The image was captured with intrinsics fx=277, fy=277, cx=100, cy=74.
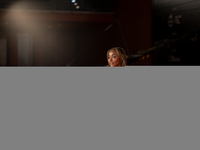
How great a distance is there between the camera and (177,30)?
5.32 meters

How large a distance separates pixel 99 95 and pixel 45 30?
32.8ft

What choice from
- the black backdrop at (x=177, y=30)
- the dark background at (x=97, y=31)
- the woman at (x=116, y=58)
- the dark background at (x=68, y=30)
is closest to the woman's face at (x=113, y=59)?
the woman at (x=116, y=58)

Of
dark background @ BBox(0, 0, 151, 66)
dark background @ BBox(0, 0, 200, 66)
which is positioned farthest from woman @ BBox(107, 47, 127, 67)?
dark background @ BBox(0, 0, 151, 66)

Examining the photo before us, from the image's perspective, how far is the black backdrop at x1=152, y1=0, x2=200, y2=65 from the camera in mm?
4805

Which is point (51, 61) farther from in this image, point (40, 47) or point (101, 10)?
point (101, 10)


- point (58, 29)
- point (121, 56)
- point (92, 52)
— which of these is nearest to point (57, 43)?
point (58, 29)

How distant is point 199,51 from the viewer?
479cm

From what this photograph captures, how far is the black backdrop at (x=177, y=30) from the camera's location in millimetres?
4805

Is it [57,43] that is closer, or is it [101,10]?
[101,10]

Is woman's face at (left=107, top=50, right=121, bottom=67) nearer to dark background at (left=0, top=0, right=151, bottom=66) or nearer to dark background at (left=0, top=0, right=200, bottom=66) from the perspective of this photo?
dark background at (left=0, top=0, right=200, bottom=66)

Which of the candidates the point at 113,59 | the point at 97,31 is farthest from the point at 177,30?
the point at 113,59

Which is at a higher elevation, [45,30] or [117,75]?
[45,30]

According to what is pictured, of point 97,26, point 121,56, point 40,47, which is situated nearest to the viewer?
point 121,56

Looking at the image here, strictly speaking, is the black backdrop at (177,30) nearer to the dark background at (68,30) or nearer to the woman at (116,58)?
the dark background at (68,30)
